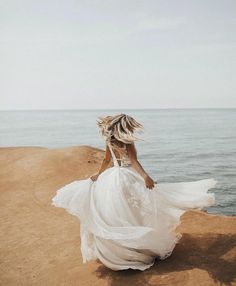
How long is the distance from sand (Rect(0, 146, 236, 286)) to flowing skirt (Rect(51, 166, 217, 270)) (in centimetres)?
Result: 27

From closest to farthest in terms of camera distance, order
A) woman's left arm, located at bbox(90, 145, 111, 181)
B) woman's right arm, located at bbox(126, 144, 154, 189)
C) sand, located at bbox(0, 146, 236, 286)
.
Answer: sand, located at bbox(0, 146, 236, 286) < woman's right arm, located at bbox(126, 144, 154, 189) < woman's left arm, located at bbox(90, 145, 111, 181)

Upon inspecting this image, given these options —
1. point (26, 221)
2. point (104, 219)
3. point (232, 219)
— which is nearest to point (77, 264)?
point (104, 219)

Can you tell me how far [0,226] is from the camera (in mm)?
8250

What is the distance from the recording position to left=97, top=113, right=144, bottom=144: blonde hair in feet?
16.7

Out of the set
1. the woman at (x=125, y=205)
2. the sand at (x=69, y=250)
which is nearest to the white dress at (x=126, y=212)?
the woman at (x=125, y=205)

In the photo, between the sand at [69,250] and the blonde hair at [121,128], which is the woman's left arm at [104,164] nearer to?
the blonde hair at [121,128]

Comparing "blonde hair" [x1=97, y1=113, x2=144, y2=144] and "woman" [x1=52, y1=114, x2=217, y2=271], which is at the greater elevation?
"blonde hair" [x1=97, y1=113, x2=144, y2=144]

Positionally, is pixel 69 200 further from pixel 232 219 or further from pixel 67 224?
pixel 232 219

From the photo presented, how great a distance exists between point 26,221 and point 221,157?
21785mm

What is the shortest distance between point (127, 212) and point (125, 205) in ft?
0.35

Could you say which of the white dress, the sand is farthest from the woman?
the sand

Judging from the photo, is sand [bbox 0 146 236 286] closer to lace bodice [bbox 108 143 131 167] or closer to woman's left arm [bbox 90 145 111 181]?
woman's left arm [bbox 90 145 111 181]

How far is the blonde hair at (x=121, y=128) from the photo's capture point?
5.10 m

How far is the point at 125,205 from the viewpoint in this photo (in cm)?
515
